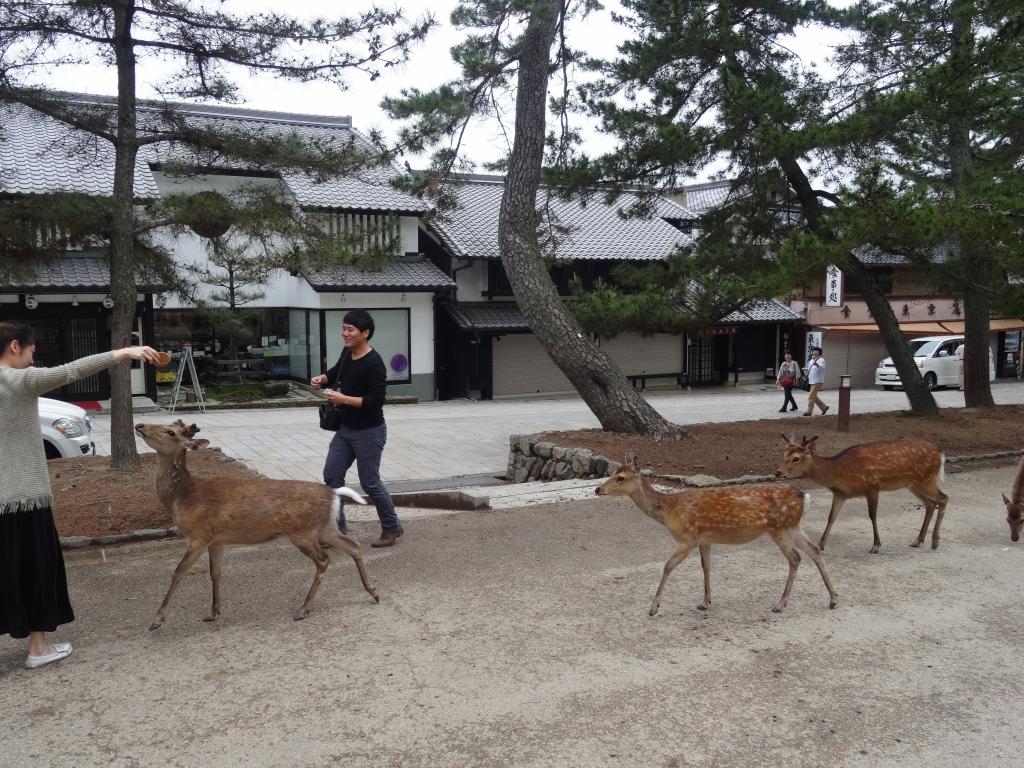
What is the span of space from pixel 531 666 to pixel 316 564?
5.55 feet

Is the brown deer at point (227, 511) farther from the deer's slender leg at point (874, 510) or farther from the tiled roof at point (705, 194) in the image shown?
the tiled roof at point (705, 194)

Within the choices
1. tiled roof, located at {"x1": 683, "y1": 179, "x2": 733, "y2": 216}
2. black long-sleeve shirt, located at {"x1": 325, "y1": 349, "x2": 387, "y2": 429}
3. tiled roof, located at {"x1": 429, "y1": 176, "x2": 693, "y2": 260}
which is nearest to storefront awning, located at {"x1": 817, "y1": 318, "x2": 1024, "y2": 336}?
tiled roof, located at {"x1": 429, "y1": 176, "x2": 693, "y2": 260}

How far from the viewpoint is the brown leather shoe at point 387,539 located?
7.06 meters

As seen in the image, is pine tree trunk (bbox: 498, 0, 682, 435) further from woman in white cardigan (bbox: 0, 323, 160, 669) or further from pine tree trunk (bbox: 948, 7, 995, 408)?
woman in white cardigan (bbox: 0, 323, 160, 669)

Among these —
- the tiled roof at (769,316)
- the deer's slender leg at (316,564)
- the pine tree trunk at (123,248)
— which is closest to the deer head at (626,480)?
the deer's slender leg at (316,564)

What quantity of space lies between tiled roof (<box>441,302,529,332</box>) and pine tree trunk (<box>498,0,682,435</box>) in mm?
11630

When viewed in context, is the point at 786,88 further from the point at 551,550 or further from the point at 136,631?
the point at 136,631

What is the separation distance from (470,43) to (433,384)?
572 inches

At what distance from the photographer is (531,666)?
4.57 m

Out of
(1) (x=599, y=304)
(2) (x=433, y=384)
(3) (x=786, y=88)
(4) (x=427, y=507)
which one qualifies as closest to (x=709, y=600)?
(4) (x=427, y=507)

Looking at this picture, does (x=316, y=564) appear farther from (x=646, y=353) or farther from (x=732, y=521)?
(x=646, y=353)

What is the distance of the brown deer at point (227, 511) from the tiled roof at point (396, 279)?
55.4 feet

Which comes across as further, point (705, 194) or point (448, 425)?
point (705, 194)

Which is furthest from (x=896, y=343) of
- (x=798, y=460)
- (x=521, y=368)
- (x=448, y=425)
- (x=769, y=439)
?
(x=521, y=368)
